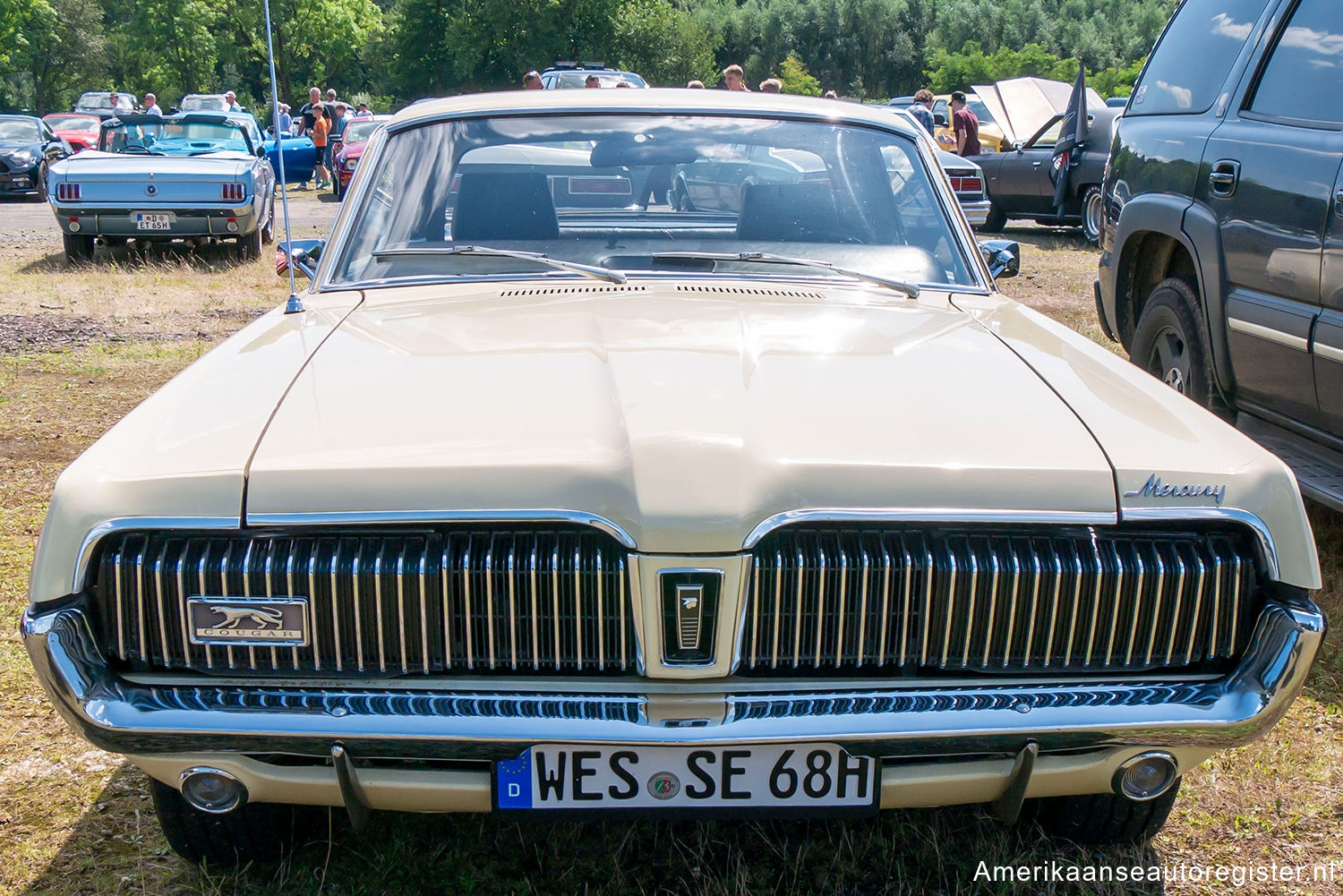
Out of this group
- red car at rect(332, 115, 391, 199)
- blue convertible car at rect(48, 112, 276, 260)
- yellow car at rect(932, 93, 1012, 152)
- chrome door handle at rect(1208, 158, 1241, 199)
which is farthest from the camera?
red car at rect(332, 115, 391, 199)

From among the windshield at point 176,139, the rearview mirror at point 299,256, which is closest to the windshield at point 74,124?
the windshield at point 176,139

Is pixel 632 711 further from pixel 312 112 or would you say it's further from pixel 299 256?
pixel 312 112

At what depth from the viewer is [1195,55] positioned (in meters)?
4.90

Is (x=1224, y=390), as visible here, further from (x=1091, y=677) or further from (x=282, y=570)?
(x=282, y=570)

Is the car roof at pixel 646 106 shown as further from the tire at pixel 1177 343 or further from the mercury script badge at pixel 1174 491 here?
the mercury script badge at pixel 1174 491

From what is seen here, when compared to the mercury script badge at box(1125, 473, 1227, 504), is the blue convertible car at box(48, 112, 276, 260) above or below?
below

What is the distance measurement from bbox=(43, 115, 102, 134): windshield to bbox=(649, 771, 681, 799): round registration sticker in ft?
99.9

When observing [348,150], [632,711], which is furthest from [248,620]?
[348,150]

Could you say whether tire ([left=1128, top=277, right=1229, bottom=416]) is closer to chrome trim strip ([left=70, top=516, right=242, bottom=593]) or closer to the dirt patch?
chrome trim strip ([left=70, top=516, right=242, bottom=593])

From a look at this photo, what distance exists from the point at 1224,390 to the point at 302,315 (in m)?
3.27

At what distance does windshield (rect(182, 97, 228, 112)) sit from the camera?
2438 cm

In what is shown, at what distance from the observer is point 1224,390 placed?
448 centimetres

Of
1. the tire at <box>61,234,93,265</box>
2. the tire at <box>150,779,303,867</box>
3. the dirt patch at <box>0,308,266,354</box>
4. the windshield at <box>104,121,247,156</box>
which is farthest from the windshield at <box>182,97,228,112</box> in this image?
the tire at <box>150,779,303,867</box>

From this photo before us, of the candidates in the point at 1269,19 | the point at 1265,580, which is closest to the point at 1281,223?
the point at 1269,19
